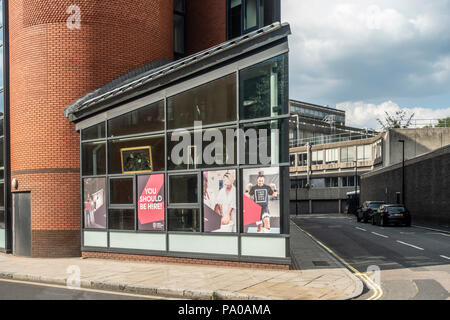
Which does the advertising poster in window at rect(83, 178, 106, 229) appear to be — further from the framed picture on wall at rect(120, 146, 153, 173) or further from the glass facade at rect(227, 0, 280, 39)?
the glass facade at rect(227, 0, 280, 39)

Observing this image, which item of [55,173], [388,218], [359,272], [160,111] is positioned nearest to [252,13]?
[160,111]

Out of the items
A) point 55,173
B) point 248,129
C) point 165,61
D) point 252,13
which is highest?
point 252,13

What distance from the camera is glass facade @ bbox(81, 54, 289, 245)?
12.5 metres

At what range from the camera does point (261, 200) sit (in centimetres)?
1245

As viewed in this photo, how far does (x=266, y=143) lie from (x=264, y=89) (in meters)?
1.49

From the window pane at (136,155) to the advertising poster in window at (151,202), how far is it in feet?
1.21

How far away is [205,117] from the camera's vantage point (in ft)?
45.0

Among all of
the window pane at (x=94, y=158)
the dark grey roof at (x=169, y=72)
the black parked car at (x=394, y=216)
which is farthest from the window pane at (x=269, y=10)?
the black parked car at (x=394, y=216)

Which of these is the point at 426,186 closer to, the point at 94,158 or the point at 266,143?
the point at 266,143

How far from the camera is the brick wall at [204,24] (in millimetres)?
21953

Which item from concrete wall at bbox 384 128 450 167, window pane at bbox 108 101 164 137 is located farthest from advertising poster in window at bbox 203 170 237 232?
concrete wall at bbox 384 128 450 167

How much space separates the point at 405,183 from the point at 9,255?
106 feet

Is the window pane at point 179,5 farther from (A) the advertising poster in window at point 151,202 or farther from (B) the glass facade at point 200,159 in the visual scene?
(A) the advertising poster in window at point 151,202
